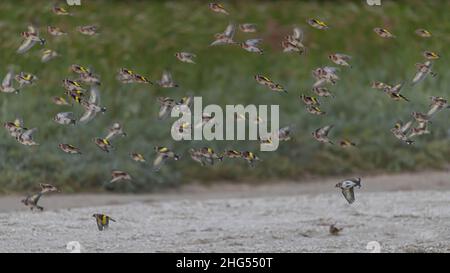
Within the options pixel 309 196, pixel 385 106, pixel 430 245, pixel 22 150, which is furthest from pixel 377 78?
pixel 430 245

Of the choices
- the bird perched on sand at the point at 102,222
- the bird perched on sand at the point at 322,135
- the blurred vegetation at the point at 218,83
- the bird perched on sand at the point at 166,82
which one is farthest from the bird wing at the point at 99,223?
the blurred vegetation at the point at 218,83

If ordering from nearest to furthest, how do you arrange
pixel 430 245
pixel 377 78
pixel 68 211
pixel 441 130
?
pixel 430 245
pixel 68 211
pixel 441 130
pixel 377 78

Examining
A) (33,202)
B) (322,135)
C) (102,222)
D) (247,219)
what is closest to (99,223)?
(102,222)

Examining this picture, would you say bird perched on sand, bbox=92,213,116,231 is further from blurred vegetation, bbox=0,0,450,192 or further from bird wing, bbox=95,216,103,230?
blurred vegetation, bbox=0,0,450,192

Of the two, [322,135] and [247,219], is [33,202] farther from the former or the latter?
[322,135]

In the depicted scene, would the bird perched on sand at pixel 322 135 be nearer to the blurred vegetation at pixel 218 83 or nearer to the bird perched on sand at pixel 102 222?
the bird perched on sand at pixel 102 222

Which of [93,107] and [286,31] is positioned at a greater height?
[286,31]
